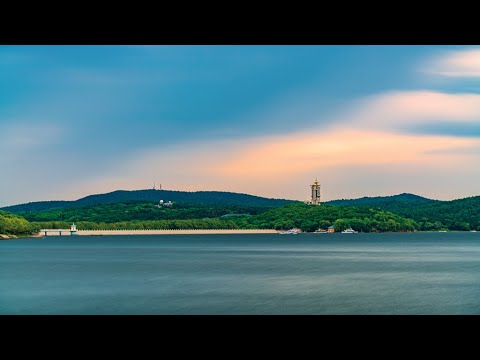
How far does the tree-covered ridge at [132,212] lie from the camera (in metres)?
125

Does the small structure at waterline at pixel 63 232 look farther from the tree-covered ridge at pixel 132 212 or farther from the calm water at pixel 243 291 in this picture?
the calm water at pixel 243 291

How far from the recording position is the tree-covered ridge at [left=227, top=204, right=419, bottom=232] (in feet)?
386

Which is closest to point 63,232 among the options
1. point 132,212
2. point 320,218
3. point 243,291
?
point 132,212

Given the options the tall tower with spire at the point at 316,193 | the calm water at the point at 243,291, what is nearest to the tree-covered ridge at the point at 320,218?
the tall tower with spire at the point at 316,193

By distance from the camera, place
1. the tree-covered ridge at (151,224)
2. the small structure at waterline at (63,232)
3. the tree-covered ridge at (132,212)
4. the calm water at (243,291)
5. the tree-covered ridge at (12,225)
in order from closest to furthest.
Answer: the calm water at (243,291)
the tree-covered ridge at (12,225)
the small structure at waterline at (63,232)
the tree-covered ridge at (151,224)
the tree-covered ridge at (132,212)

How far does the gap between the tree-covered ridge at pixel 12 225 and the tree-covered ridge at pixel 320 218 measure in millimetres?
37680

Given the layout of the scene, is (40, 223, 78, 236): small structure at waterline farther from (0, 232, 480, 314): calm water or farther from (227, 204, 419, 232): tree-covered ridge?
(0, 232, 480, 314): calm water

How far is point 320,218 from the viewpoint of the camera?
124m

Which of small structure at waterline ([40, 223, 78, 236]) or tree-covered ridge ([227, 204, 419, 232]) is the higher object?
tree-covered ridge ([227, 204, 419, 232])

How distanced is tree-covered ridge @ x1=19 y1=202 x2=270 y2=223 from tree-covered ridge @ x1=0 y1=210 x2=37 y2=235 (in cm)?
1716

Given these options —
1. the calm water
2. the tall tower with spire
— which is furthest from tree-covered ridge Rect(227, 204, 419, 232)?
the calm water
